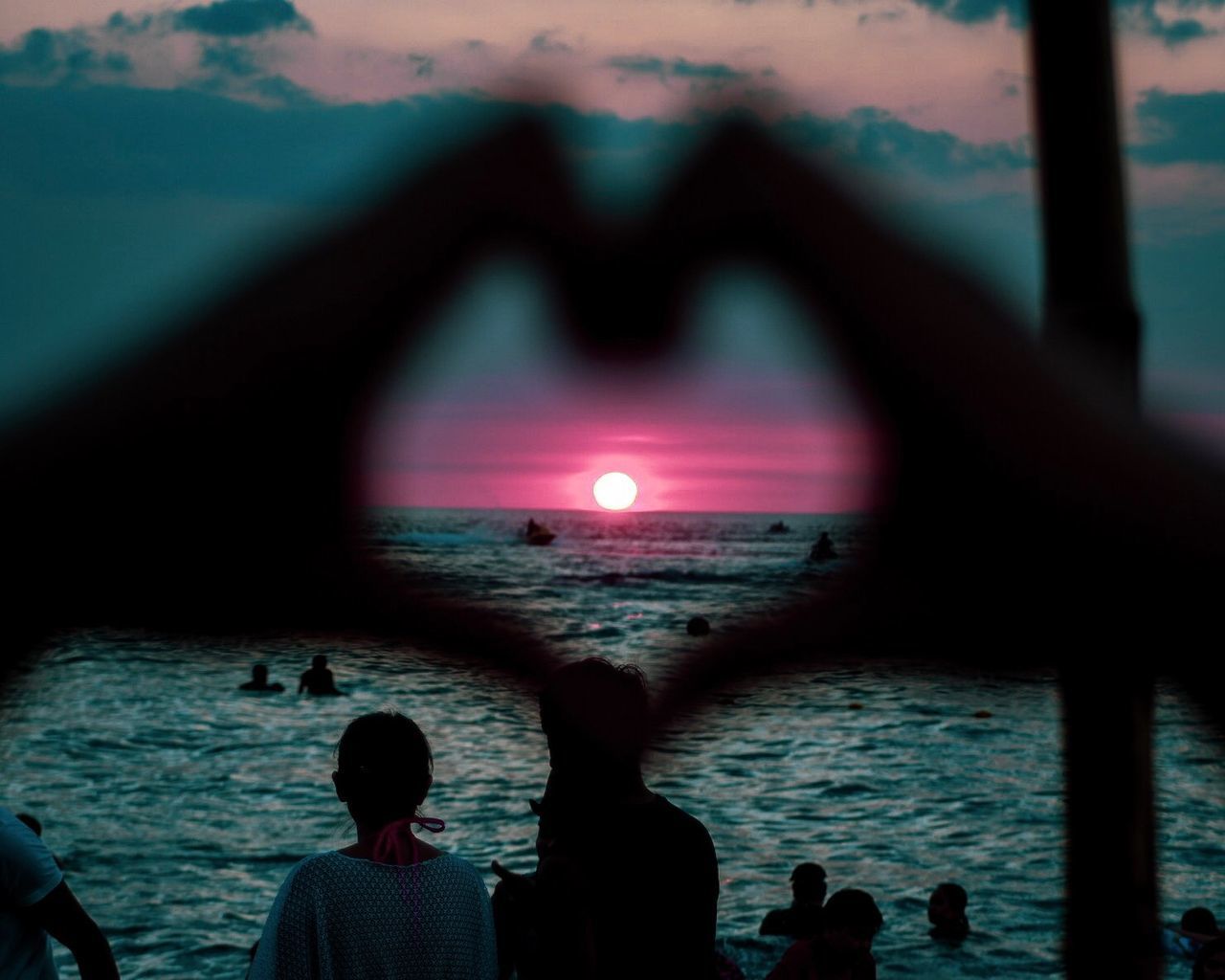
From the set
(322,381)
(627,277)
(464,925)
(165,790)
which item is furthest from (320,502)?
(165,790)

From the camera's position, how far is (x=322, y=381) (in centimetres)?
78

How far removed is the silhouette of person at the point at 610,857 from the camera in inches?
40.1

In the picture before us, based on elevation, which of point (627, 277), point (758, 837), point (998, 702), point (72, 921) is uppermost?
point (627, 277)

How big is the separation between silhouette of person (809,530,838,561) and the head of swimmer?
0.15 meters

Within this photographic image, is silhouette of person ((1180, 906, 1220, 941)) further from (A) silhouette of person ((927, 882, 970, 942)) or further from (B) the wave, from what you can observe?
(B) the wave

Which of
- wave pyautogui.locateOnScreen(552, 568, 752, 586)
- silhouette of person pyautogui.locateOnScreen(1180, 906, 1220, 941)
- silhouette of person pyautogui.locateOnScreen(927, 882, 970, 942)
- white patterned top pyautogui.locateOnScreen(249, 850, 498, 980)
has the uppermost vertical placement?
wave pyautogui.locateOnScreen(552, 568, 752, 586)

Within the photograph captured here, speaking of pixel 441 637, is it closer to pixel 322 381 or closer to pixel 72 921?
pixel 322 381

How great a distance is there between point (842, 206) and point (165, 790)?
1119 centimetres

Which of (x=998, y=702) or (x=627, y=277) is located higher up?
(x=627, y=277)

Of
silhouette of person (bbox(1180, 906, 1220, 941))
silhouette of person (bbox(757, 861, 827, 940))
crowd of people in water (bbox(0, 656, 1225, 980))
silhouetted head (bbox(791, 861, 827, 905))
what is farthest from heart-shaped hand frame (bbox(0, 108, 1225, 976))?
silhouette of person (bbox(1180, 906, 1220, 941))

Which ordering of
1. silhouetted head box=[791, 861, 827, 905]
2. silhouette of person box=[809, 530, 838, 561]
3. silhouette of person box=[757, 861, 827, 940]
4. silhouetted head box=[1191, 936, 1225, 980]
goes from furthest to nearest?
silhouetted head box=[791, 861, 827, 905]
silhouette of person box=[757, 861, 827, 940]
silhouetted head box=[1191, 936, 1225, 980]
silhouette of person box=[809, 530, 838, 561]

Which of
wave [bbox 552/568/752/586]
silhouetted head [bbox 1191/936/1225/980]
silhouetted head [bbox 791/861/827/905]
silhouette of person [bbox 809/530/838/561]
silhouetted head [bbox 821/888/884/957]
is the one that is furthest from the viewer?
silhouetted head [bbox 791/861/827/905]

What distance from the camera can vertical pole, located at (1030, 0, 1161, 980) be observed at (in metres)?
0.63

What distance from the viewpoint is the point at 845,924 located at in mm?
3580
